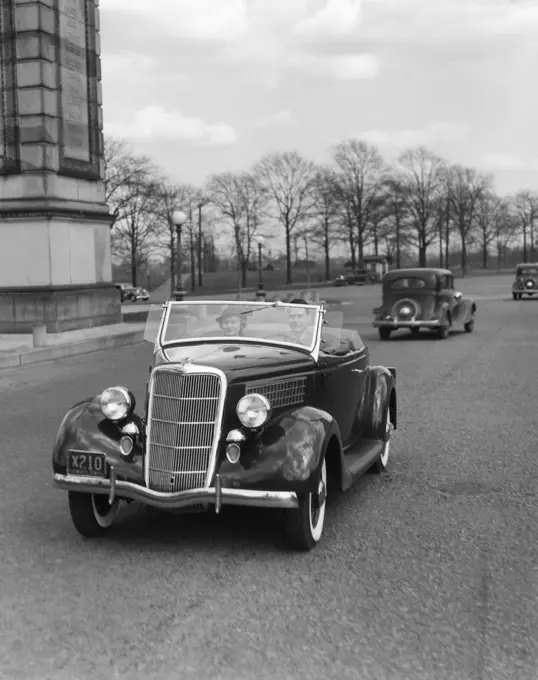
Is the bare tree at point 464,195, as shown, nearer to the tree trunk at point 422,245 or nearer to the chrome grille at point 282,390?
the tree trunk at point 422,245

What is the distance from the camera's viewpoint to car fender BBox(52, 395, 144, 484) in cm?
501

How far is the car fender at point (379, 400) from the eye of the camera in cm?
681

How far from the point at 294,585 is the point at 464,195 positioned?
93.3 meters

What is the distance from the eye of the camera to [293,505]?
4.76 metres

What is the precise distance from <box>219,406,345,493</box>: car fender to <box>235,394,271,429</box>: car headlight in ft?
0.48

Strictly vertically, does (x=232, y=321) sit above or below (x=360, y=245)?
below

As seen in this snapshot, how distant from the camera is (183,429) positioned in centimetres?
496

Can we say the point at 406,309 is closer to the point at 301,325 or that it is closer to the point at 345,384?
the point at 345,384

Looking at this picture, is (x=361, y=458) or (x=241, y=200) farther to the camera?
(x=241, y=200)

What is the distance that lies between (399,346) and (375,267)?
6425 cm

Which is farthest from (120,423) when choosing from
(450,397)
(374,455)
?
(450,397)

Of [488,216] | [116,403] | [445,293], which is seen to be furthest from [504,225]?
[116,403]

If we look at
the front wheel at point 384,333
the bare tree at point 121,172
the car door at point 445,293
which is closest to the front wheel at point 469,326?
the car door at point 445,293

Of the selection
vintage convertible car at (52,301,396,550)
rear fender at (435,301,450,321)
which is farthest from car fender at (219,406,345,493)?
rear fender at (435,301,450,321)
